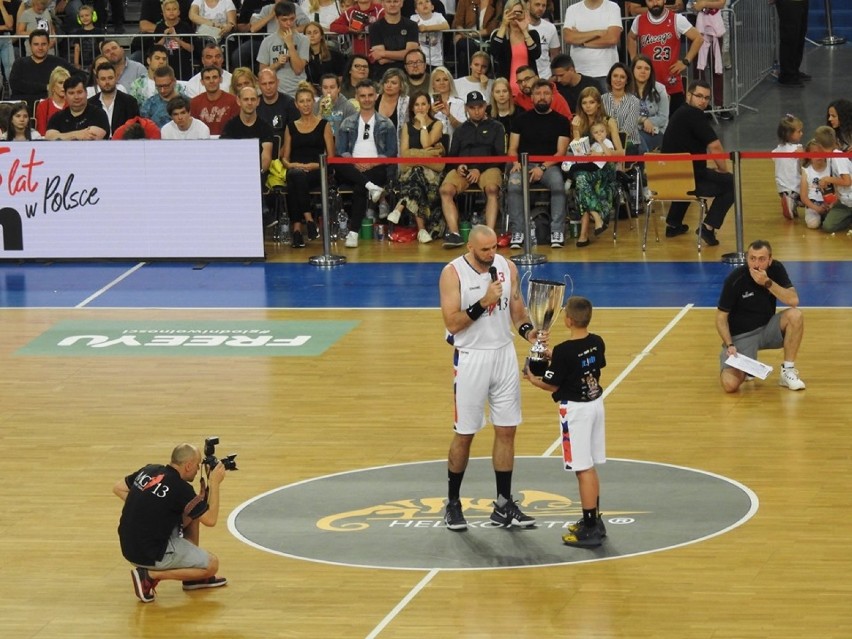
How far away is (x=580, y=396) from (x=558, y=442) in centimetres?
254

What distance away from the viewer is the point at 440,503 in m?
12.5

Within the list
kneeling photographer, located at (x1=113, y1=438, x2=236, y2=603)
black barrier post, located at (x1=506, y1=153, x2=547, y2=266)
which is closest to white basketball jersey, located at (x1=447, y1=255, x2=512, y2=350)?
kneeling photographer, located at (x1=113, y1=438, x2=236, y2=603)

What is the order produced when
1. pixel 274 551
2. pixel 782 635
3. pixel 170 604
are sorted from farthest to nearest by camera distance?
1. pixel 274 551
2. pixel 170 604
3. pixel 782 635

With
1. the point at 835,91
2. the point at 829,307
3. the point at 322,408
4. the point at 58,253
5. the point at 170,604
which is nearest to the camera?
the point at 170,604

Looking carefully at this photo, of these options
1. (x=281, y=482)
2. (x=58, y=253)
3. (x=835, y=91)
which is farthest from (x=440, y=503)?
(x=835, y=91)

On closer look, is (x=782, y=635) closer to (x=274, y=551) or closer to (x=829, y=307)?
(x=274, y=551)

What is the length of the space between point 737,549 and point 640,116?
36.1 feet

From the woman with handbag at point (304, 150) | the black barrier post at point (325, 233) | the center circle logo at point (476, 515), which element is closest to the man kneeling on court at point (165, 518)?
the center circle logo at point (476, 515)

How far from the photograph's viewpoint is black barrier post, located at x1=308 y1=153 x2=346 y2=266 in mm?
20516

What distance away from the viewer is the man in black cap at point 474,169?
20.8 metres

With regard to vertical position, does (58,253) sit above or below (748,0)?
below

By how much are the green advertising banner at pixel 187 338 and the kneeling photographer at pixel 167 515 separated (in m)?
6.06

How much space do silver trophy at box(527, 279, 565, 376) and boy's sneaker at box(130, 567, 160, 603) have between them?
2.72m

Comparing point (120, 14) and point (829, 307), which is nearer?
point (829, 307)
